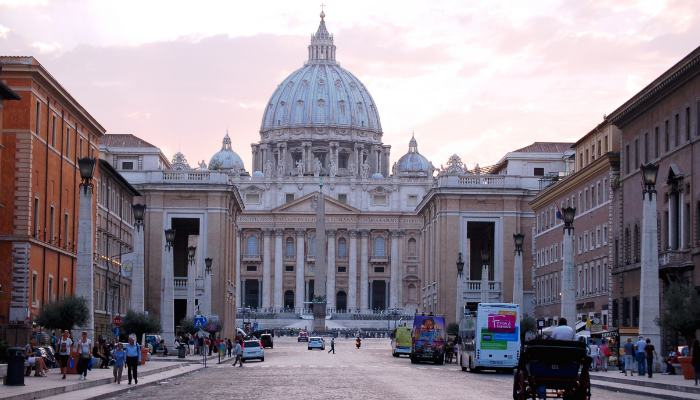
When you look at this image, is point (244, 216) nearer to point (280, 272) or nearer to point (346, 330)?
point (280, 272)

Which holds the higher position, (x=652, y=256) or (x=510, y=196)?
(x=510, y=196)

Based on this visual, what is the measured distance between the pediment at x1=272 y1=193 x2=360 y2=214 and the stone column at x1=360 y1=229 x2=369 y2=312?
441 cm

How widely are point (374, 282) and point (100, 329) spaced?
386 feet

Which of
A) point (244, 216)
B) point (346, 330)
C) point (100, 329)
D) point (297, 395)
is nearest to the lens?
point (297, 395)

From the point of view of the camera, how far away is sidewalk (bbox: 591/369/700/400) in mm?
31481

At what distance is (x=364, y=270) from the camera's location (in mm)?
182000

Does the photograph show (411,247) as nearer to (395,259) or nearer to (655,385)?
(395,259)

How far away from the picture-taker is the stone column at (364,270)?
7136 inches

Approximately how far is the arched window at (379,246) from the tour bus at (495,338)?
134599 millimetres

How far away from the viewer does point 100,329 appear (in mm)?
69688

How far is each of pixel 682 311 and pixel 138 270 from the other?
2386cm

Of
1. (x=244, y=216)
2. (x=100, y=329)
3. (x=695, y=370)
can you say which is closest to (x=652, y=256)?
(x=695, y=370)

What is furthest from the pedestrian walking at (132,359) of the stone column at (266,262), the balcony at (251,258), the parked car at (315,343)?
the stone column at (266,262)

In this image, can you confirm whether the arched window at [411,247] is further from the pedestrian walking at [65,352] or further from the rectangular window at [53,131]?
the pedestrian walking at [65,352]
